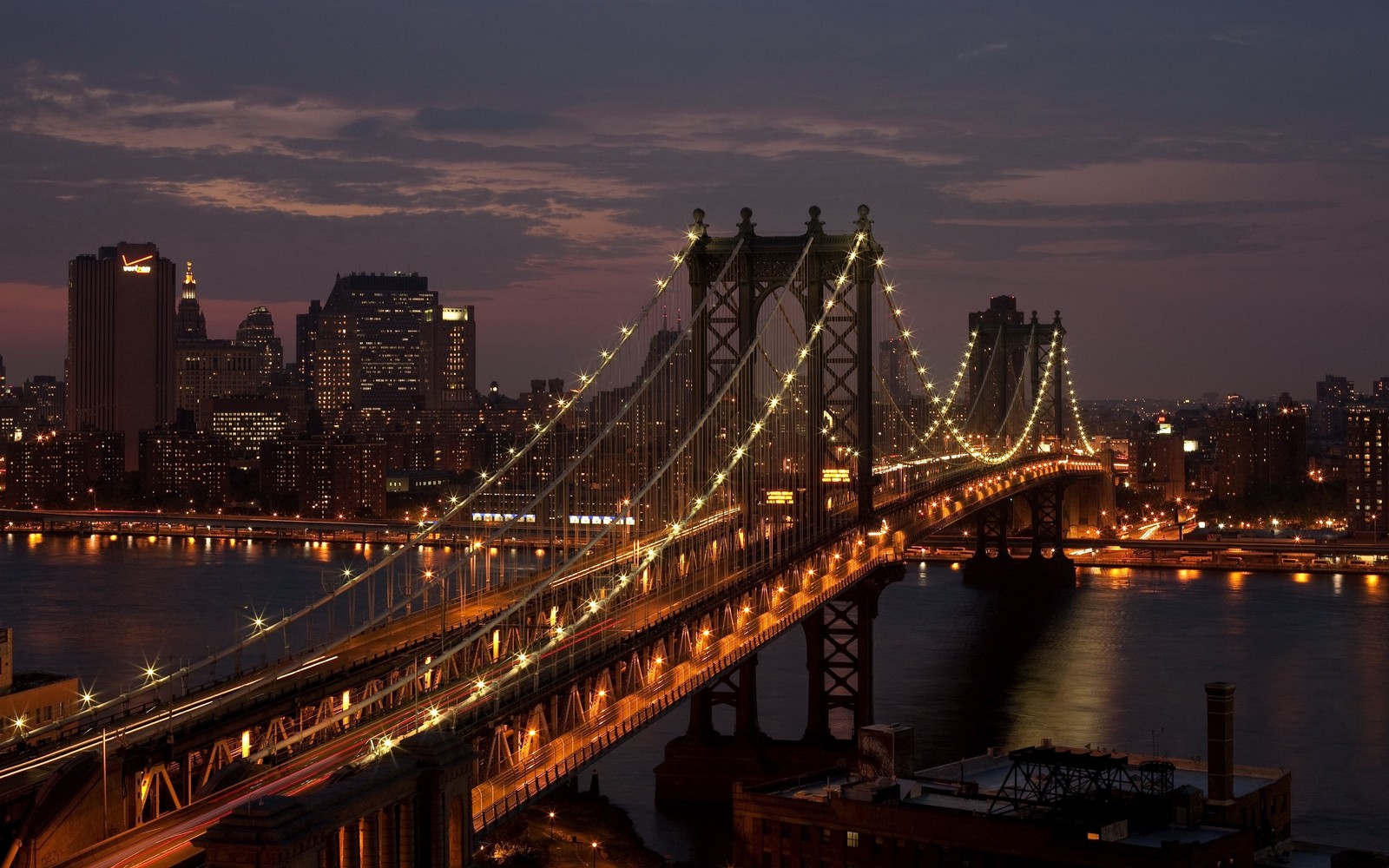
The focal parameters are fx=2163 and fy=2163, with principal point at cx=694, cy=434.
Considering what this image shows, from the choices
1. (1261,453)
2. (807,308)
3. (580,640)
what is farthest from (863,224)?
(1261,453)

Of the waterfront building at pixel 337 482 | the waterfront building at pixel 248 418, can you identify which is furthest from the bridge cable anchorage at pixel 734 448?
the waterfront building at pixel 248 418

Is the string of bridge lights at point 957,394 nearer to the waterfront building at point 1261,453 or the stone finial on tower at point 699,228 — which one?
the stone finial on tower at point 699,228

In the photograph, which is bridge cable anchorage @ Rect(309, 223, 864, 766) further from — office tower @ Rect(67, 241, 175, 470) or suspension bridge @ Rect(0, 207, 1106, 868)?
office tower @ Rect(67, 241, 175, 470)

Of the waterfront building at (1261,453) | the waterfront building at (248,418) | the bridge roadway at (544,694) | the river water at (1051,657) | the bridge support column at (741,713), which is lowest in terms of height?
the river water at (1051,657)

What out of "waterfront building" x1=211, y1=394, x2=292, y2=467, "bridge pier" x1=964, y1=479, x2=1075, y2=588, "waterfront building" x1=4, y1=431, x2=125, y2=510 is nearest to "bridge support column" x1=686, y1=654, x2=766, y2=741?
"bridge pier" x1=964, y1=479, x2=1075, y2=588

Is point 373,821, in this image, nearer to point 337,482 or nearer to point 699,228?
point 699,228

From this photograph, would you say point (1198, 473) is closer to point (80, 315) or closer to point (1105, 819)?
point (80, 315)
